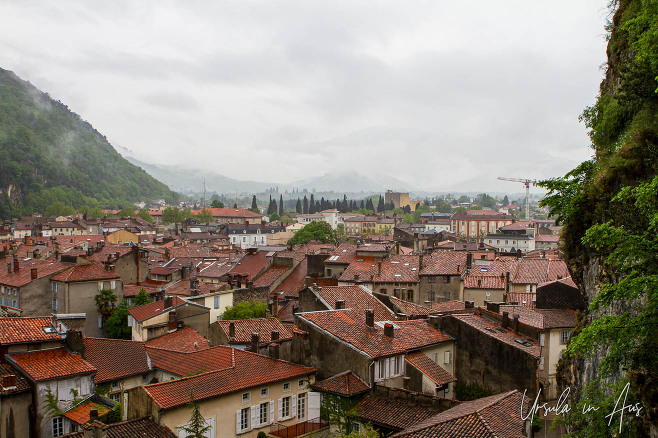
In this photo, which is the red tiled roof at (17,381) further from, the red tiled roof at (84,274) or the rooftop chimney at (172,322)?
the red tiled roof at (84,274)

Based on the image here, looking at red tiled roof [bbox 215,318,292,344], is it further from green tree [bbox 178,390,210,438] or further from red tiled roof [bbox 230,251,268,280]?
red tiled roof [bbox 230,251,268,280]

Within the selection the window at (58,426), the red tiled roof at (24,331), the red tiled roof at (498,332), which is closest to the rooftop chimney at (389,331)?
the red tiled roof at (498,332)

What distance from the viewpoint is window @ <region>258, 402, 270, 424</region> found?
934 inches

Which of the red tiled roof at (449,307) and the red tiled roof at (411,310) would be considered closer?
the red tiled roof at (411,310)

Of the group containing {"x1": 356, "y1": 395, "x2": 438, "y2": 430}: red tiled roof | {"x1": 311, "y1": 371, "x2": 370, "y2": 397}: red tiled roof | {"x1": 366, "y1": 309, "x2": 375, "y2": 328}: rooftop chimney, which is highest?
{"x1": 366, "y1": 309, "x2": 375, "y2": 328}: rooftop chimney

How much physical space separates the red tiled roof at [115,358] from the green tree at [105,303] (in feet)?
57.7

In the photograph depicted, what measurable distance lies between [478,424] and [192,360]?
15.3 meters

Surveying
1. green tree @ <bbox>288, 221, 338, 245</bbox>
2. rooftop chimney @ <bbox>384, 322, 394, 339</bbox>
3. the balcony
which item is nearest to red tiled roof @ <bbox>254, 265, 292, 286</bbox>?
rooftop chimney @ <bbox>384, 322, 394, 339</bbox>

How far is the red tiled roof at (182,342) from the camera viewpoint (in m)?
31.1

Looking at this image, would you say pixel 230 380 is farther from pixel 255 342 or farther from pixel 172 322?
pixel 172 322

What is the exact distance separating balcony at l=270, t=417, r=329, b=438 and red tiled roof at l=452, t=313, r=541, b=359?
9443 mm

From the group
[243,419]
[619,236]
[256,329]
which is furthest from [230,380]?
[619,236]

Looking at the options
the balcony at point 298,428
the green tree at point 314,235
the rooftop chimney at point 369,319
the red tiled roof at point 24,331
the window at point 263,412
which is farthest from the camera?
the green tree at point 314,235

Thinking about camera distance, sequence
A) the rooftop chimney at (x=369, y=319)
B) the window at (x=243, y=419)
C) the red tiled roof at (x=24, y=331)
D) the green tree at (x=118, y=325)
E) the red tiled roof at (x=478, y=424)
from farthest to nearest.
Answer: the green tree at (x=118, y=325)
the rooftop chimney at (x=369, y=319)
the red tiled roof at (x=24, y=331)
the window at (x=243, y=419)
the red tiled roof at (x=478, y=424)
